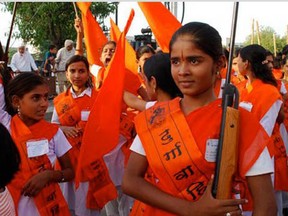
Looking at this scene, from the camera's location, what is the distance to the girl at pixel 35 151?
304 cm

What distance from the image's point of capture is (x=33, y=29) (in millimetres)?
27359

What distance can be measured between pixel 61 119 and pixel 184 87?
2.68m

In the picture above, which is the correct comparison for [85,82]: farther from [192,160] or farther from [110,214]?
[192,160]

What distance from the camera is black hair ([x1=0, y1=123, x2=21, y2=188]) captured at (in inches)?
75.3

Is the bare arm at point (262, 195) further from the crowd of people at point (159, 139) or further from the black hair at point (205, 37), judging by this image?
the black hair at point (205, 37)

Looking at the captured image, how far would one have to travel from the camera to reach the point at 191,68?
195cm

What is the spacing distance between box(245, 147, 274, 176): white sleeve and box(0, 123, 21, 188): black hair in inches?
32.5

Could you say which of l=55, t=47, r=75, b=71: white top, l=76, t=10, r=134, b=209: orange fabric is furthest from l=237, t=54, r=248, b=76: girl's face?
l=55, t=47, r=75, b=71: white top

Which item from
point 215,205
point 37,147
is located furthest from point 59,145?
point 215,205

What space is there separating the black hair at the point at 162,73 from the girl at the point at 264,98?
1.31 m

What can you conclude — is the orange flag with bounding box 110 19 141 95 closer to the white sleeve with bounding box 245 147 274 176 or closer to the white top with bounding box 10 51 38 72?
the white sleeve with bounding box 245 147 274 176

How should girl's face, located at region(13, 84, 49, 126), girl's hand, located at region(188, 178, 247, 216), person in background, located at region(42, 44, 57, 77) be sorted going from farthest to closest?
person in background, located at region(42, 44, 57, 77) < girl's face, located at region(13, 84, 49, 126) < girl's hand, located at region(188, 178, 247, 216)

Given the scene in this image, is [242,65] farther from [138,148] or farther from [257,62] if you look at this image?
[138,148]

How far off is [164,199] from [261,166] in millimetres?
365
